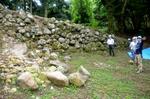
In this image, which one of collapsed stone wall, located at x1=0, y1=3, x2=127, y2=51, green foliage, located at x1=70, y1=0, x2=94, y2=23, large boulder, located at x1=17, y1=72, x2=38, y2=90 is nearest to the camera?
large boulder, located at x1=17, y1=72, x2=38, y2=90

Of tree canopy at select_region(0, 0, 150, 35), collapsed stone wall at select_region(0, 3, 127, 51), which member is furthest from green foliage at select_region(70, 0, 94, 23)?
collapsed stone wall at select_region(0, 3, 127, 51)

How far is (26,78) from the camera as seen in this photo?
927 cm

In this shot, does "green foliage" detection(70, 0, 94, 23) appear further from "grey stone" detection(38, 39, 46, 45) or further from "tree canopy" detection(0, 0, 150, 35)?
"grey stone" detection(38, 39, 46, 45)

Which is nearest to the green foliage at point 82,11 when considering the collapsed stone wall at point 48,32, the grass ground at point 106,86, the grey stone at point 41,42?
the collapsed stone wall at point 48,32

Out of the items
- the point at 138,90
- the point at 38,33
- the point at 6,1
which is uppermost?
the point at 6,1

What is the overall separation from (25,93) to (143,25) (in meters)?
18.3

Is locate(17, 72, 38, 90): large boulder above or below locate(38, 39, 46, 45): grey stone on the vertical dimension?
below

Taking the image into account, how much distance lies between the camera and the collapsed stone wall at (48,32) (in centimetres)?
1833

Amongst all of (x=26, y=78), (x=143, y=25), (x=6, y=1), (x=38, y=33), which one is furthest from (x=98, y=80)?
(x=6, y=1)

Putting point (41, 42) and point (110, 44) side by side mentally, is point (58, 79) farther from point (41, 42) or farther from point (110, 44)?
point (110, 44)

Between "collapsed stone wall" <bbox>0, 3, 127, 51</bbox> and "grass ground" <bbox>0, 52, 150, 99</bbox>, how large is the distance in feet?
10.8

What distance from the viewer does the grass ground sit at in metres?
9.11

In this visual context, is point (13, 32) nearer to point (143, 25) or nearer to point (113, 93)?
point (113, 93)

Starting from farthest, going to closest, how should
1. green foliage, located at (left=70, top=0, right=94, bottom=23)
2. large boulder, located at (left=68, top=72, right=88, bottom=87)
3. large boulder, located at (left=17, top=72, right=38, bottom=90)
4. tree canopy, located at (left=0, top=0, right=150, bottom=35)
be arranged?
green foliage, located at (left=70, top=0, right=94, bottom=23) < tree canopy, located at (left=0, top=0, right=150, bottom=35) < large boulder, located at (left=68, top=72, right=88, bottom=87) < large boulder, located at (left=17, top=72, right=38, bottom=90)
